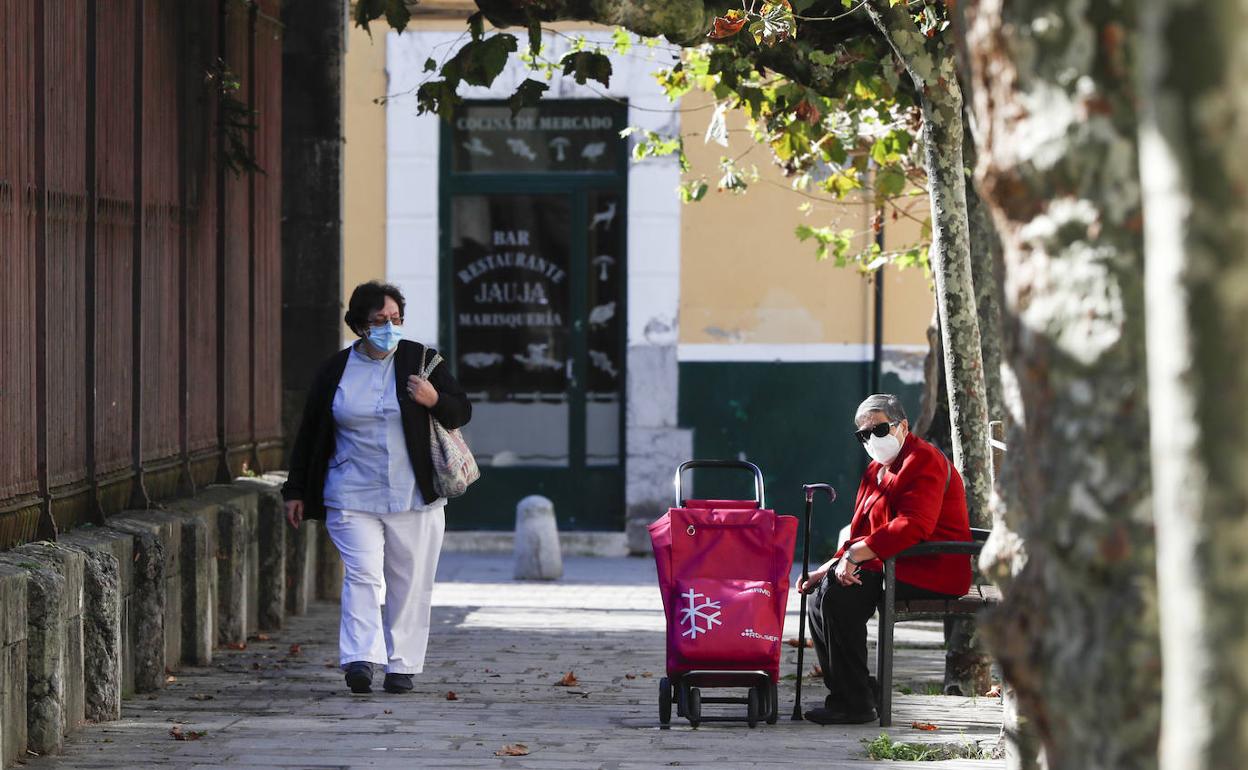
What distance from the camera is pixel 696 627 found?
8086 mm

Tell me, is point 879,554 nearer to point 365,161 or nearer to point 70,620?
point 70,620

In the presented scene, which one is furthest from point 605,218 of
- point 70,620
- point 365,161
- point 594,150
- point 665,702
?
point 70,620

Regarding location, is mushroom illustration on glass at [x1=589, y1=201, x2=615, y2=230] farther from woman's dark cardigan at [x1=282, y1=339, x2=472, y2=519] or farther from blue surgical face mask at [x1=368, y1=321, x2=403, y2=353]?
blue surgical face mask at [x1=368, y1=321, x2=403, y2=353]

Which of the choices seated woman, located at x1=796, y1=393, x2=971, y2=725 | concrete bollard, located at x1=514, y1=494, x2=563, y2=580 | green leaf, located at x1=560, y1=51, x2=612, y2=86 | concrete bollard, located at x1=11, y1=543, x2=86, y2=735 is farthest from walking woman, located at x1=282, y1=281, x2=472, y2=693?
concrete bollard, located at x1=514, y1=494, x2=563, y2=580

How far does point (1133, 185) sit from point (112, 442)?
7.08m

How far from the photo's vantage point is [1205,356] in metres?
2.72

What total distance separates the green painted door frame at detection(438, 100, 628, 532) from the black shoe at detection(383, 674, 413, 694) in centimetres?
870

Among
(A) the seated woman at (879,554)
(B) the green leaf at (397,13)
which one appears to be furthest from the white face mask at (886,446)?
(B) the green leaf at (397,13)

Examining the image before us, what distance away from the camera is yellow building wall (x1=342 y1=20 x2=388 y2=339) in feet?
58.3

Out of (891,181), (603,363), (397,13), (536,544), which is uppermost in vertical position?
(397,13)

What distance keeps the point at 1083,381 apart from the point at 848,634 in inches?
207

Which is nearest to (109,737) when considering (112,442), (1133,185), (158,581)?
(158,581)

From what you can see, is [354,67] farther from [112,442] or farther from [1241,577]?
[1241,577]

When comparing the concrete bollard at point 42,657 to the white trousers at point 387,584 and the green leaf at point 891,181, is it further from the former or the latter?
the green leaf at point 891,181
